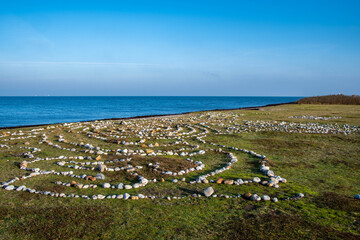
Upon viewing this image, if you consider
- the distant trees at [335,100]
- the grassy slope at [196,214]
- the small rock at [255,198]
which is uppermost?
the distant trees at [335,100]

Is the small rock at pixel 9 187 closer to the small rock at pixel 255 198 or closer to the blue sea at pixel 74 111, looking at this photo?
the small rock at pixel 255 198

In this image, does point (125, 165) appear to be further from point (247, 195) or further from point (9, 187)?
point (247, 195)

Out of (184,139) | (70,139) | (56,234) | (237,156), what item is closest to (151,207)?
(56,234)

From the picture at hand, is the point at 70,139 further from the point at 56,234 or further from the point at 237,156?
the point at 56,234

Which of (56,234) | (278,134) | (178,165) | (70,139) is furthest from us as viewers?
(278,134)

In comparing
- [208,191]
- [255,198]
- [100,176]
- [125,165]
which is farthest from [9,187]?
[255,198]

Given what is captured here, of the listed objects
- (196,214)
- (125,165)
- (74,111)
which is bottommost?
(74,111)

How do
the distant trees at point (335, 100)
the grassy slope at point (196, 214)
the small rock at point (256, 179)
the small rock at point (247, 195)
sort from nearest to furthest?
1. the grassy slope at point (196, 214)
2. the small rock at point (247, 195)
3. the small rock at point (256, 179)
4. the distant trees at point (335, 100)

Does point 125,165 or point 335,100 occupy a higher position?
point 335,100

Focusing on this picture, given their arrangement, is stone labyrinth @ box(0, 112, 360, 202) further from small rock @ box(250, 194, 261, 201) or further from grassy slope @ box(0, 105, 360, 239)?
grassy slope @ box(0, 105, 360, 239)

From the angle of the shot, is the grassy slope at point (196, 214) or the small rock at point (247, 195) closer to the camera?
the grassy slope at point (196, 214)

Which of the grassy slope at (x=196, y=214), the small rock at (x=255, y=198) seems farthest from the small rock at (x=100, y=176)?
the small rock at (x=255, y=198)
